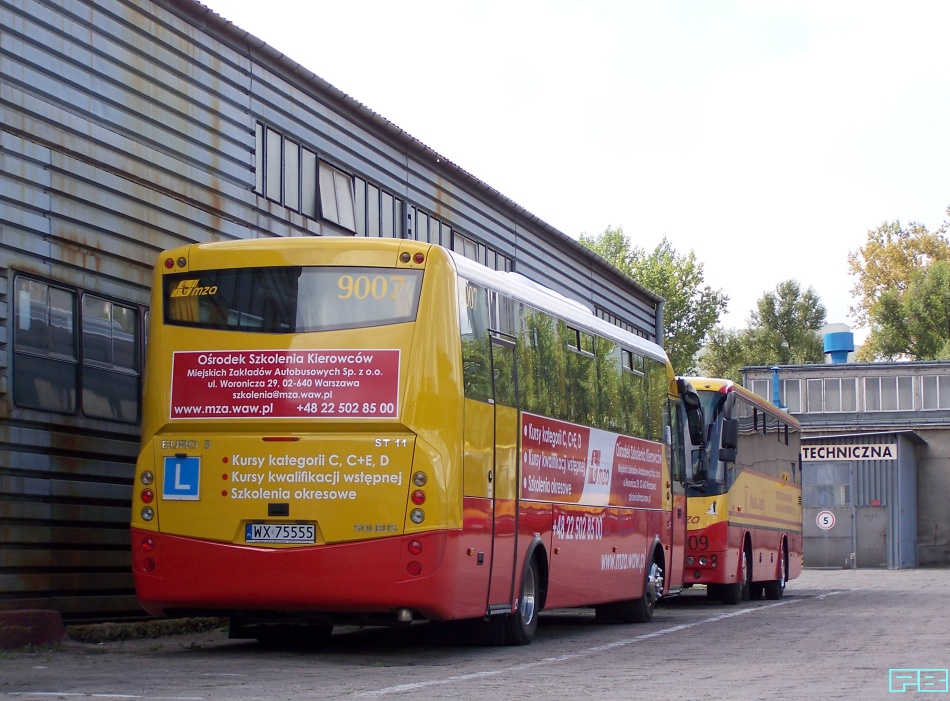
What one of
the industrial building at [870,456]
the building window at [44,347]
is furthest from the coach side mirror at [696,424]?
the industrial building at [870,456]

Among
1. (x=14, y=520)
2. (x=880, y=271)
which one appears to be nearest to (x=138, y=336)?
(x=14, y=520)

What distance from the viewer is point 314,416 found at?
11.8m

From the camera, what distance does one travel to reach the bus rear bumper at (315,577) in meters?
11.5

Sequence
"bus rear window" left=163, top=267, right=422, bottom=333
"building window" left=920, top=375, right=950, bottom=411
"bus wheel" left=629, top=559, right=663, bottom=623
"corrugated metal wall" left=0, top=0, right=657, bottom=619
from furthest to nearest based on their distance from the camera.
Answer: "building window" left=920, top=375, right=950, bottom=411 < "bus wheel" left=629, top=559, right=663, bottom=623 < "corrugated metal wall" left=0, top=0, right=657, bottom=619 < "bus rear window" left=163, top=267, right=422, bottom=333

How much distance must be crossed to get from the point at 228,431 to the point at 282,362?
0.71m

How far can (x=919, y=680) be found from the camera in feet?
32.9

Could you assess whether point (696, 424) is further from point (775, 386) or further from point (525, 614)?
point (775, 386)

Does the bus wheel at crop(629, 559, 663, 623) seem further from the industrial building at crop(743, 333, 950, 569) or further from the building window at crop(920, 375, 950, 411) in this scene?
the building window at crop(920, 375, 950, 411)

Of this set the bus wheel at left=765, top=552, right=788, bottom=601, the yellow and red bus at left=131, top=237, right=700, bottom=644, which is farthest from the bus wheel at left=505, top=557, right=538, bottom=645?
the bus wheel at left=765, top=552, right=788, bottom=601

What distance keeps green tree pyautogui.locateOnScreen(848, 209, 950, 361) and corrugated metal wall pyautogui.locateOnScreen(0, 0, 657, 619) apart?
59.7 metres

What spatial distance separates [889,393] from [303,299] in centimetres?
5014

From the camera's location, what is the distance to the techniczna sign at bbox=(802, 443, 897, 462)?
50.9m

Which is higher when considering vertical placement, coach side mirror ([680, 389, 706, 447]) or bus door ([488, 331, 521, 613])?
coach side mirror ([680, 389, 706, 447])

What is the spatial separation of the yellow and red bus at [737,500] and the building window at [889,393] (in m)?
31.8
